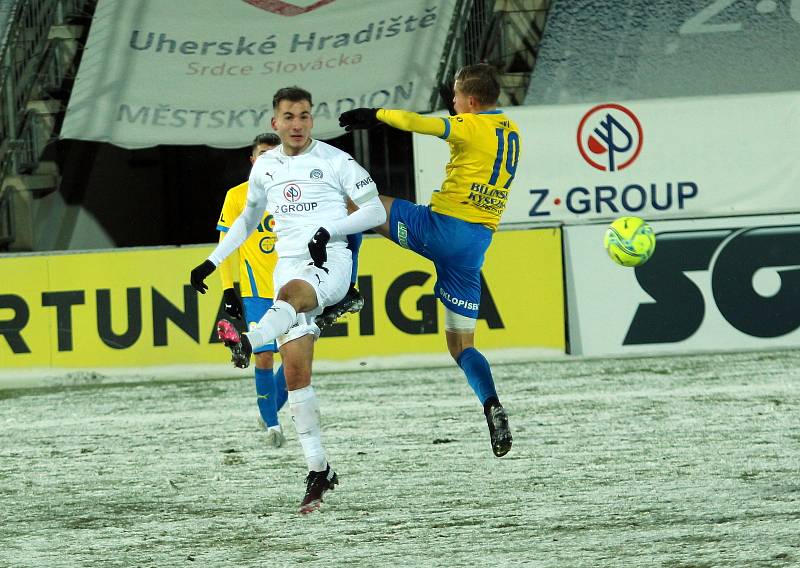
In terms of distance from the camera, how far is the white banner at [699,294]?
1293cm

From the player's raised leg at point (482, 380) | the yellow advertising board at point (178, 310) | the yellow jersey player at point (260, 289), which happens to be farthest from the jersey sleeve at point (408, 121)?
the yellow advertising board at point (178, 310)

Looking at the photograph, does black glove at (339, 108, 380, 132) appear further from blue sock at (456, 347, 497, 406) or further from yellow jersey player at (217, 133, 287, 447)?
yellow jersey player at (217, 133, 287, 447)

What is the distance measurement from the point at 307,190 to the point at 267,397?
2493 millimetres

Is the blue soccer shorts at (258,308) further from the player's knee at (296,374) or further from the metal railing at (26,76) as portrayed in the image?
the metal railing at (26,76)

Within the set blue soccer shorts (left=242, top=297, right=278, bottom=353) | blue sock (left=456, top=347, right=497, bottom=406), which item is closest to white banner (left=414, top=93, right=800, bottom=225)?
blue soccer shorts (left=242, top=297, right=278, bottom=353)

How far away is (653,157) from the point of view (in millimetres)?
13961

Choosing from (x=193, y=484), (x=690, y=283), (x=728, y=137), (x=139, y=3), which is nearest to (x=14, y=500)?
(x=193, y=484)

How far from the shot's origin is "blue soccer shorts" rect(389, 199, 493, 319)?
721 centimetres

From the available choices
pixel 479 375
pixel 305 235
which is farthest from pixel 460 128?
pixel 479 375

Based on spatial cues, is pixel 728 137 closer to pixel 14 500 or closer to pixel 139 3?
pixel 139 3

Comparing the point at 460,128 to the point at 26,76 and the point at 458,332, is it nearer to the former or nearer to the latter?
the point at 458,332

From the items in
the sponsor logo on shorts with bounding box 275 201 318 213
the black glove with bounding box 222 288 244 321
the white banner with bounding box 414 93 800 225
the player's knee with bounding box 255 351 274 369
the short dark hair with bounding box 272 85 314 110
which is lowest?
the player's knee with bounding box 255 351 274 369

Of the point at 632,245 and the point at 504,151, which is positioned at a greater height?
the point at 504,151

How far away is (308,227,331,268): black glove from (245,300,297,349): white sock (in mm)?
269
